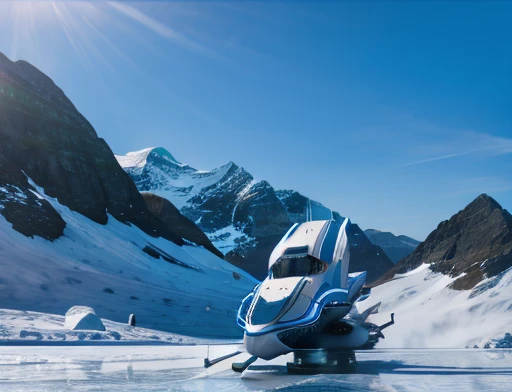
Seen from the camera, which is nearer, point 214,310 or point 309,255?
point 309,255

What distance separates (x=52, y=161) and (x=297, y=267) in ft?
375

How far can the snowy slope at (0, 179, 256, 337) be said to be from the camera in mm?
62400

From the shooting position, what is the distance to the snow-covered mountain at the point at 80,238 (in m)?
66.6

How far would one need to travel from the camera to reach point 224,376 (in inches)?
758

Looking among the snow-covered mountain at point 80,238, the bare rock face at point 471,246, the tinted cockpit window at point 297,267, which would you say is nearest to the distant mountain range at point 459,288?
the bare rock face at point 471,246

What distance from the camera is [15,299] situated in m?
61.7

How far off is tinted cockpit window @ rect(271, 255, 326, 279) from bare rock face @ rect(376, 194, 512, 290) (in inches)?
2772

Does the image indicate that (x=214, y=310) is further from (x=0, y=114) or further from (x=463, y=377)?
(x=0, y=114)

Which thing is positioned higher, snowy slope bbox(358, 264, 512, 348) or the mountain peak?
the mountain peak

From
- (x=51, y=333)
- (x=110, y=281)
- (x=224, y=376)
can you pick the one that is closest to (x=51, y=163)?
(x=110, y=281)

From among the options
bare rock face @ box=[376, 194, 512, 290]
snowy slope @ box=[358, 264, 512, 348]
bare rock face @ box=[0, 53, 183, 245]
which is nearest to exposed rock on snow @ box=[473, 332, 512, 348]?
snowy slope @ box=[358, 264, 512, 348]

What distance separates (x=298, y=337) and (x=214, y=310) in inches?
2257

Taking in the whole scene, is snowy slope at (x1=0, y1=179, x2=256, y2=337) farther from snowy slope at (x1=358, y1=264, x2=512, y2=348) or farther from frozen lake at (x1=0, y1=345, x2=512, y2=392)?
frozen lake at (x1=0, y1=345, x2=512, y2=392)

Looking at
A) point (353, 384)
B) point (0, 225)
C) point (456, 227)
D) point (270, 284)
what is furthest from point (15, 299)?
point (456, 227)
